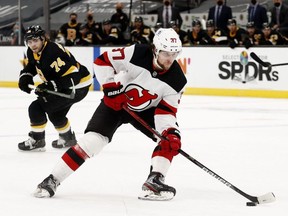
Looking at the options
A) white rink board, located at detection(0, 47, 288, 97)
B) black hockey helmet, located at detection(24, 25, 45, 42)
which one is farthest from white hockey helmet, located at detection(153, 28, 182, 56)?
white rink board, located at detection(0, 47, 288, 97)

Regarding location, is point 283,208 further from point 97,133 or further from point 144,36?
point 144,36

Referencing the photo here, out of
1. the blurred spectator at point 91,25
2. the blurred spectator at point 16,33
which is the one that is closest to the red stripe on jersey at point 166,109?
the blurred spectator at point 91,25

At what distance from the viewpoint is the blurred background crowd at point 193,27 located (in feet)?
37.4

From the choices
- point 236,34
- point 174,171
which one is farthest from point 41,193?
point 236,34

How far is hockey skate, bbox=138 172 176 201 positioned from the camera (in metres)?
3.84

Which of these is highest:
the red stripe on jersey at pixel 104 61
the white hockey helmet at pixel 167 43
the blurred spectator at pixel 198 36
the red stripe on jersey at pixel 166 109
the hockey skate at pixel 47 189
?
the white hockey helmet at pixel 167 43

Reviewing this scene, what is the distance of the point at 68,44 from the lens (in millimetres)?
12734

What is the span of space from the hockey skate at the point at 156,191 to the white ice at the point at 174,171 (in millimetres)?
53

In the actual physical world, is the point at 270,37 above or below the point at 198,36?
above

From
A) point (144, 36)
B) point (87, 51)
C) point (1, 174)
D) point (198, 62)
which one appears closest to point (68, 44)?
point (87, 51)

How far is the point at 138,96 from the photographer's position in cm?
402

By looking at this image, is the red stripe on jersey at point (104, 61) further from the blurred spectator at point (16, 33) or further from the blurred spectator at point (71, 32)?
the blurred spectator at point (16, 33)

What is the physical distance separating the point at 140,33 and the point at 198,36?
1066 mm

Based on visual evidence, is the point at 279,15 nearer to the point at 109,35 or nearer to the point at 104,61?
the point at 109,35
